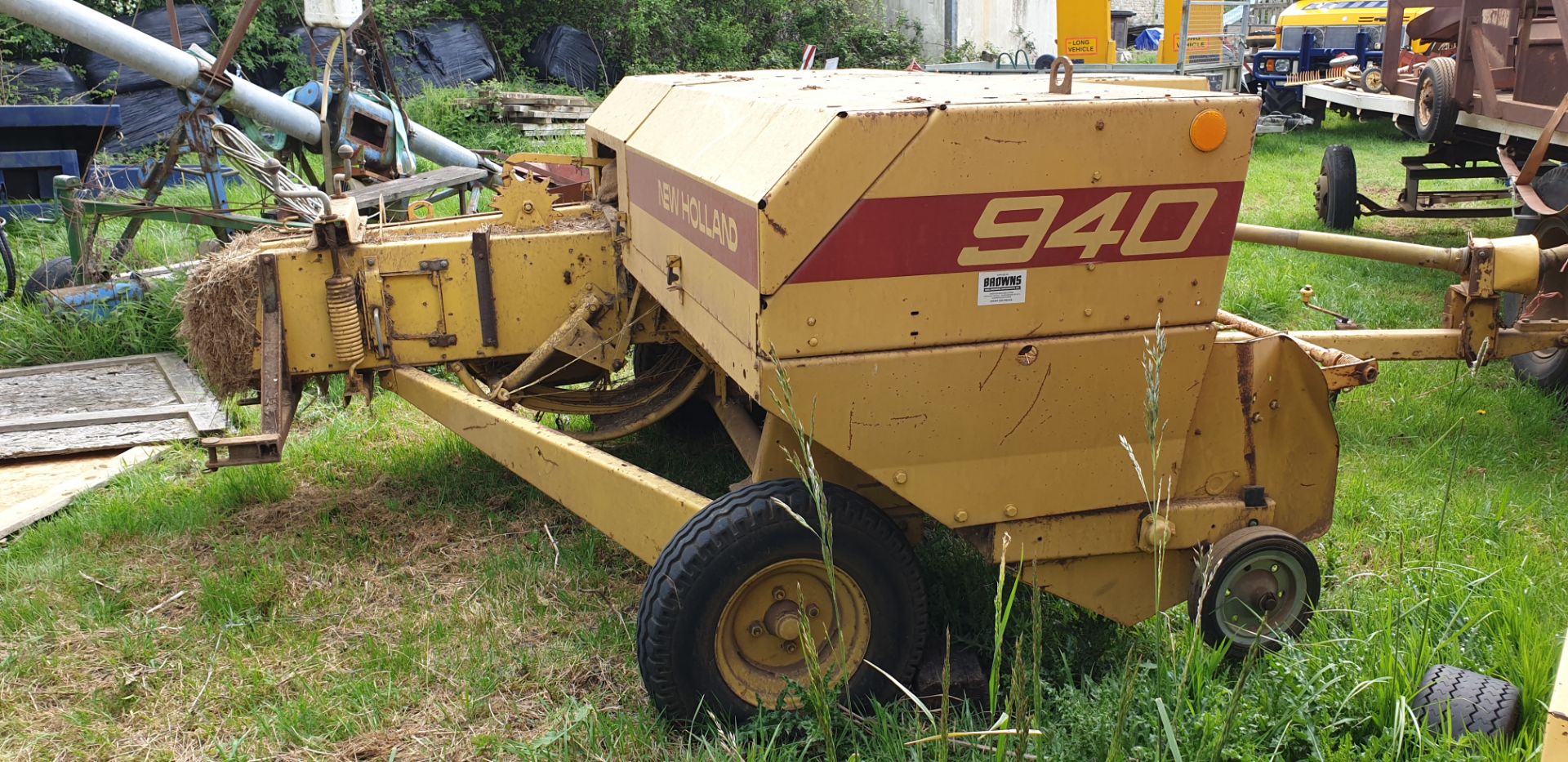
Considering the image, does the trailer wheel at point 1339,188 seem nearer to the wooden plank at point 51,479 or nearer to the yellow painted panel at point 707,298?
the yellow painted panel at point 707,298

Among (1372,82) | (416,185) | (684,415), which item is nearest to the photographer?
(684,415)

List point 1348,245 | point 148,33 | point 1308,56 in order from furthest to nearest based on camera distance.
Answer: point 1308,56 → point 148,33 → point 1348,245

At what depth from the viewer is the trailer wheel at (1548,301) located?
4.92m

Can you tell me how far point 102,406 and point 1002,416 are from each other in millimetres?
4641

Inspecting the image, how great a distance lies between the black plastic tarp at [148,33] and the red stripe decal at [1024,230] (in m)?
10.7

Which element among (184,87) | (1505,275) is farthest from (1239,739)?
(184,87)

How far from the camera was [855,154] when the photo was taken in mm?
2473

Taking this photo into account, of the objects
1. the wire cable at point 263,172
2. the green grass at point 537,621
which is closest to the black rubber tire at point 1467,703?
the green grass at point 537,621

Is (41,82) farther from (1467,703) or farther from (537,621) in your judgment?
(1467,703)

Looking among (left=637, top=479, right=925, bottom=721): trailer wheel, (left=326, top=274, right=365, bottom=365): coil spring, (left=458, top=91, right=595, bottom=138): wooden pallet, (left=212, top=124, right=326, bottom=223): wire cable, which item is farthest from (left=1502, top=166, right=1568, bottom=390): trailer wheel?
(left=458, top=91, right=595, bottom=138): wooden pallet

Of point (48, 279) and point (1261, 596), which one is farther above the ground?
point (48, 279)

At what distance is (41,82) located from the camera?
36.9ft

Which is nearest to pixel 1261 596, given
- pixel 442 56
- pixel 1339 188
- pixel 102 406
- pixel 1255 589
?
pixel 1255 589

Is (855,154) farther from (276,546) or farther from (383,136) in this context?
(383,136)
